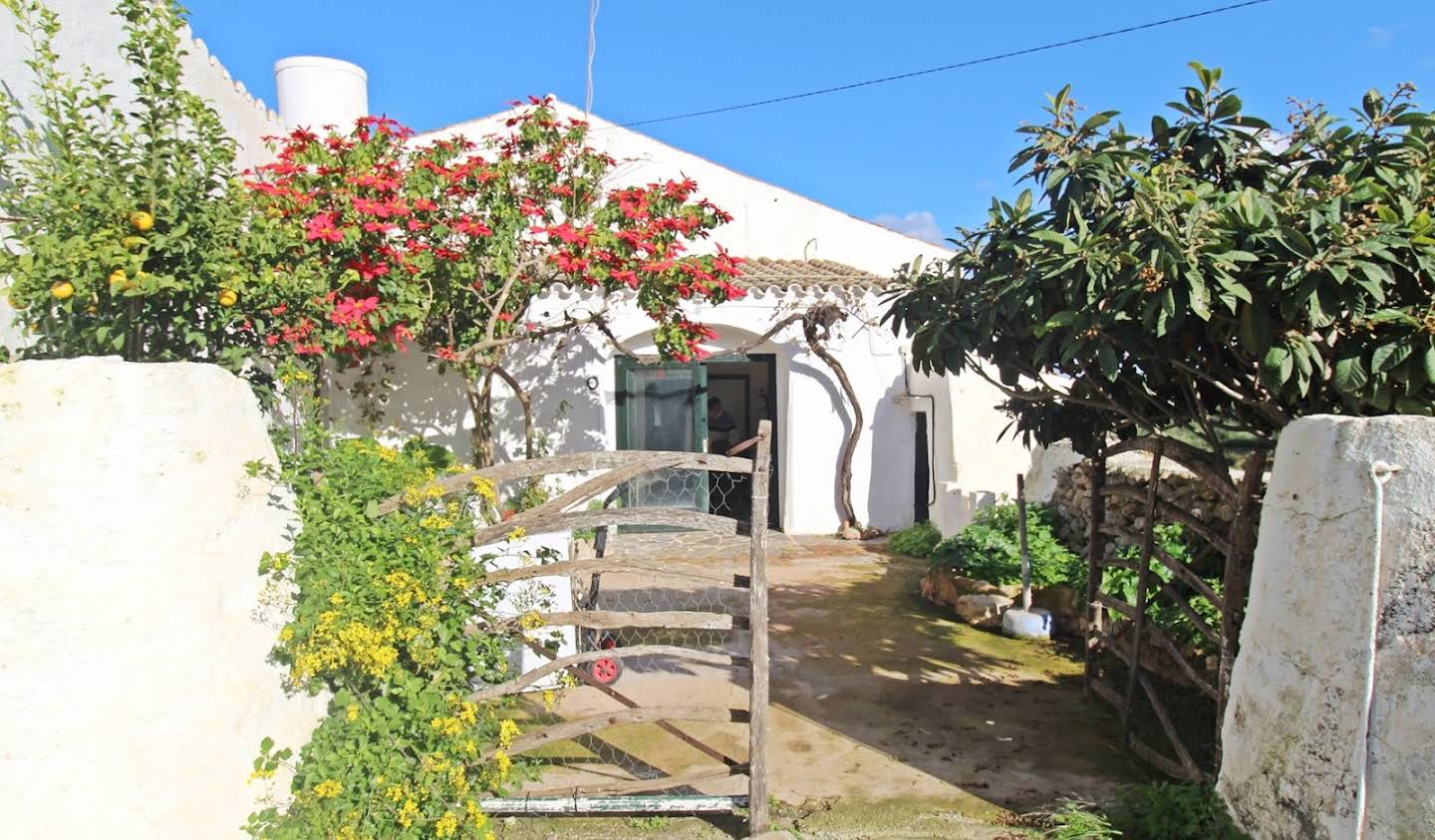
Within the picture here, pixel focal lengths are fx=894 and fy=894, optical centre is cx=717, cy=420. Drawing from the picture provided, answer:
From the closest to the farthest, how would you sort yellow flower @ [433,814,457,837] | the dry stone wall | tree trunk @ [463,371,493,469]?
1. yellow flower @ [433,814,457,837]
2. the dry stone wall
3. tree trunk @ [463,371,493,469]

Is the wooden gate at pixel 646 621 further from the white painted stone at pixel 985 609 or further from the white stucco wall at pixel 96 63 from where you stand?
the white painted stone at pixel 985 609

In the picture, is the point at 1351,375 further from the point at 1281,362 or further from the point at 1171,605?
the point at 1171,605

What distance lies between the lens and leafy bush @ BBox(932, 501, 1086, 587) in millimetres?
7527

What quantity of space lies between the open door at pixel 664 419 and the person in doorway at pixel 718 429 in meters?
2.78

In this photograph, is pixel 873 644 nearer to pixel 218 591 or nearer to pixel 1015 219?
pixel 1015 219

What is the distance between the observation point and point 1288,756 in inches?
120

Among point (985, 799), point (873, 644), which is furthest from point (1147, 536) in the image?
point (873, 644)

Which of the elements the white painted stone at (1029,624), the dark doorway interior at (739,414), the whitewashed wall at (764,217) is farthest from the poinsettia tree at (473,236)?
the whitewashed wall at (764,217)

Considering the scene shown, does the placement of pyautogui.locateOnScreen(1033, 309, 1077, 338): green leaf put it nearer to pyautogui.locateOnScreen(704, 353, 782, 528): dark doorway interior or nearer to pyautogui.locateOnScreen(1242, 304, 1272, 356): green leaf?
pyautogui.locateOnScreen(1242, 304, 1272, 356): green leaf

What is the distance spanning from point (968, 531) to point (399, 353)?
603 centimetres

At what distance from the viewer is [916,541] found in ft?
33.6

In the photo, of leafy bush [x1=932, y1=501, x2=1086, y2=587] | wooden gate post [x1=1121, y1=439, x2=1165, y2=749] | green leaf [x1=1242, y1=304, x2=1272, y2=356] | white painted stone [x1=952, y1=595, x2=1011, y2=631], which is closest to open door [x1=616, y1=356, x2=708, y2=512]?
leafy bush [x1=932, y1=501, x2=1086, y2=587]

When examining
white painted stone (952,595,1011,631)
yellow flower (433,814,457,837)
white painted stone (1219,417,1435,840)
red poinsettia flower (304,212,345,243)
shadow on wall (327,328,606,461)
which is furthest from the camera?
shadow on wall (327,328,606,461)

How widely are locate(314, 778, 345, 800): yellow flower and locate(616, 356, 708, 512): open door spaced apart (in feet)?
23.1
